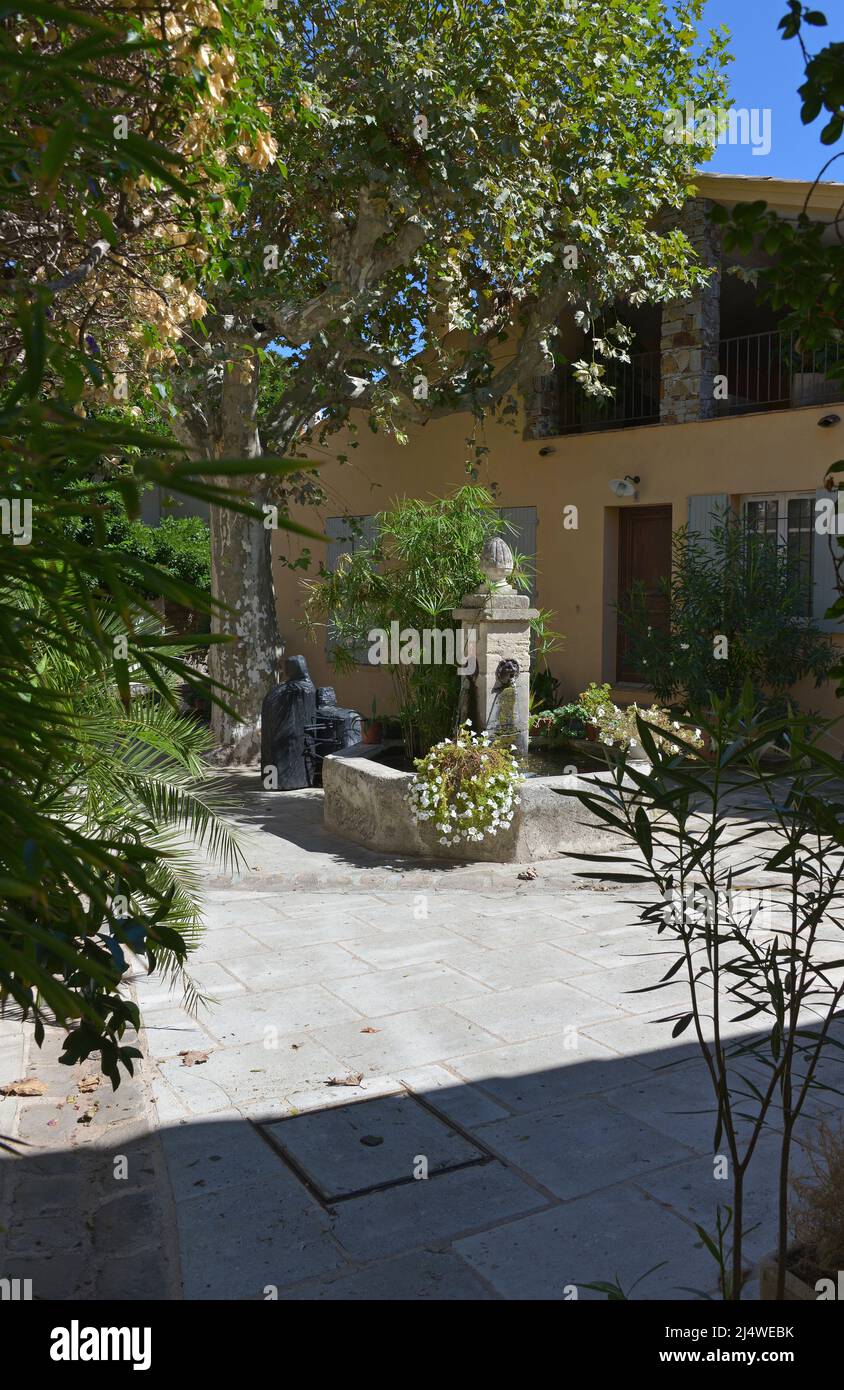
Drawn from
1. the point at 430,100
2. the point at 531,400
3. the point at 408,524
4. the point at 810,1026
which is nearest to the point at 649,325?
the point at 531,400

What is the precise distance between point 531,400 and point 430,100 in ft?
17.2

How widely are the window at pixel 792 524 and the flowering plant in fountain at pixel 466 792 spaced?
4939 millimetres

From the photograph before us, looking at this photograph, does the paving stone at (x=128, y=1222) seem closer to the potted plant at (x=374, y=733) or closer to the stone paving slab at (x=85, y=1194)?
the stone paving slab at (x=85, y=1194)

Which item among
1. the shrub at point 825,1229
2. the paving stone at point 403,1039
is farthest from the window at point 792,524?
the shrub at point 825,1229

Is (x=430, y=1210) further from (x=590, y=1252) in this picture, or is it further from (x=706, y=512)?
(x=706, y=512)

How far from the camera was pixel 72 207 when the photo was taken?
3.56 m

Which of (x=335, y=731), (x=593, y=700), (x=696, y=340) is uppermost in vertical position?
(x=696, y=340)

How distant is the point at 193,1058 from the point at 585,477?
10.8 meters

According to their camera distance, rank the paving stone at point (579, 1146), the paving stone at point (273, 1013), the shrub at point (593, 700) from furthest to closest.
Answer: the shrub at point (593, 700)
the paving stone at point (273, 1013)
the paving stone at point (579, 1146)

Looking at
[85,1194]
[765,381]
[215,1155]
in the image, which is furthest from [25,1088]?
[765,381]

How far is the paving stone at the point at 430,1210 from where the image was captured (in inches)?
133

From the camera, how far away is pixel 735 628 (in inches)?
447

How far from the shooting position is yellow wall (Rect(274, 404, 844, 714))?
12.0 meters

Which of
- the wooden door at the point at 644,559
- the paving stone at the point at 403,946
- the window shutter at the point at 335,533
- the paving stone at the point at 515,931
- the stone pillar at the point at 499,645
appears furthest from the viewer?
the window shutter at the point at 335,533
